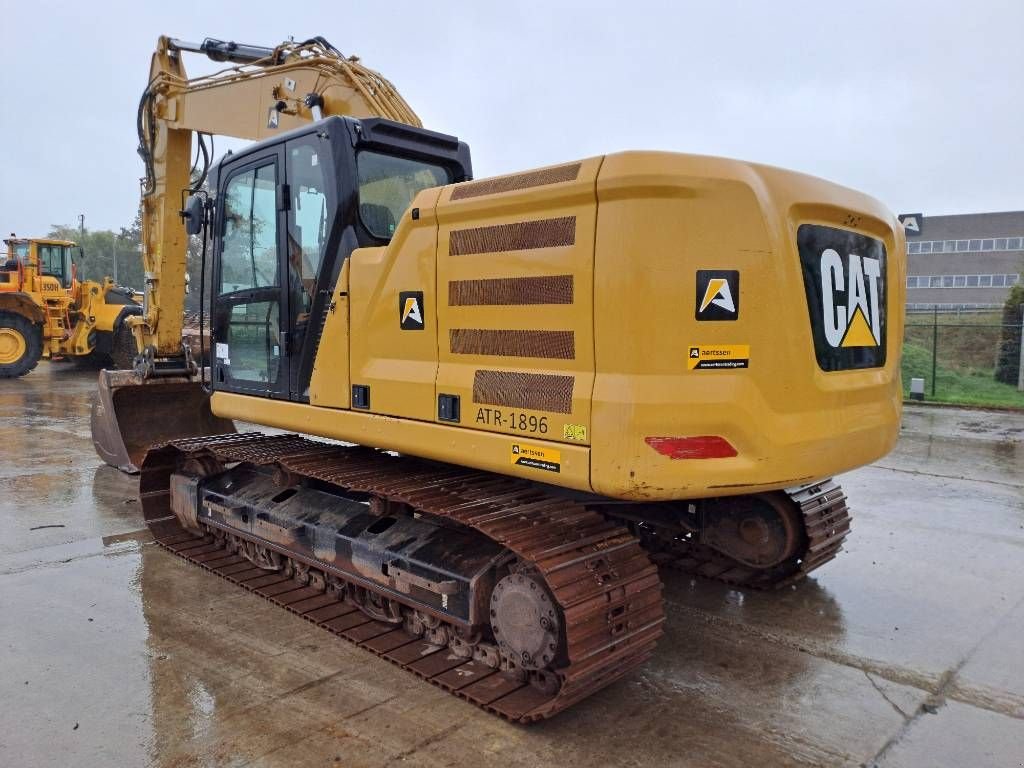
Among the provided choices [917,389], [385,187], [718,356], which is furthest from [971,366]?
[718,356]

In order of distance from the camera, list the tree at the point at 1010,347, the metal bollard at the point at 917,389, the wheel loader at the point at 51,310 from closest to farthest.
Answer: the metal bollard at the point at 917,389 → the tree at the point at 1010,347 → the wheel loader at the point at 51,310

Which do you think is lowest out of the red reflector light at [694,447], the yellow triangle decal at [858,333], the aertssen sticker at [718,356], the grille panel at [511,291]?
the red reflector light at [694,447]

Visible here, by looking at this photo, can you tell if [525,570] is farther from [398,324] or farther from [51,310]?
[51,310]

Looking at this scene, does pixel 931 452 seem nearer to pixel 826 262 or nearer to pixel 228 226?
pixel 826 262

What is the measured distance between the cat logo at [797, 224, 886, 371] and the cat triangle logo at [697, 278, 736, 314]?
41cm

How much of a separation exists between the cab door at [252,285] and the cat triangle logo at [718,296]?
263 centimetres

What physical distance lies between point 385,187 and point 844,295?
263 centimetres

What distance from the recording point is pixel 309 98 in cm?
606

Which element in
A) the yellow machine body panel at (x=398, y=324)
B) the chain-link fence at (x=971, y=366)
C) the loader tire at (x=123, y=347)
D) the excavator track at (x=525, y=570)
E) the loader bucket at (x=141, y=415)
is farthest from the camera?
the loader tire at (x=123, y=347)

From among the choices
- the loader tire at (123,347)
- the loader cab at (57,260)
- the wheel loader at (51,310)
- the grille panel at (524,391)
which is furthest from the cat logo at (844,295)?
the loader cab at (57,260)

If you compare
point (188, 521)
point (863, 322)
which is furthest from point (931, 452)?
point (188, 521)

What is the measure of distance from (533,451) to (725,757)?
1442 millimetres

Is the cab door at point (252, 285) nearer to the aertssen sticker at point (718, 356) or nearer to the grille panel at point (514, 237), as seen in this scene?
the grille panel at point (514, 237)

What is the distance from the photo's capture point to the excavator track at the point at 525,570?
10.5ft
